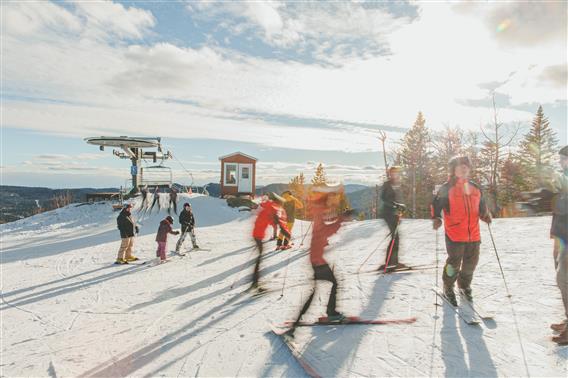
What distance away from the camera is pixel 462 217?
4816 millimetres

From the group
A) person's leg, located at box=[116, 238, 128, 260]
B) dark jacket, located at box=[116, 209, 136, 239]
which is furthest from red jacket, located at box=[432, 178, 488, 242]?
person's leg, located at box=[116, 238, 128, 260]

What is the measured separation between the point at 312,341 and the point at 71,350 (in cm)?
326

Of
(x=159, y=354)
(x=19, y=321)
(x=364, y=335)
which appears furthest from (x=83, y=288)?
(x=364, y=335)

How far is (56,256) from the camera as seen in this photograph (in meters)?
11.7

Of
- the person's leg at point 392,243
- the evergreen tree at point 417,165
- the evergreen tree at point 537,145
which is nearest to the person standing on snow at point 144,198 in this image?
the person's leg at point 392,243

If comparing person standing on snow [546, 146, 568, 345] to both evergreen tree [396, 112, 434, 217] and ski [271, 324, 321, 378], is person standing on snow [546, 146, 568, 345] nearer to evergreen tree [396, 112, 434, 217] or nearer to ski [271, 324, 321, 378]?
ski [271, 324, 321, 378]

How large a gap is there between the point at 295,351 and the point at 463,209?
299cm

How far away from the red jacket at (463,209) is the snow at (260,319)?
4.00 ft

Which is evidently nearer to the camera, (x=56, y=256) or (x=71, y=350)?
(x=71, y=350)

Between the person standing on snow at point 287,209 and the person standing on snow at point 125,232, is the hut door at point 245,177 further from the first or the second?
the person standing on snow at point 125,232

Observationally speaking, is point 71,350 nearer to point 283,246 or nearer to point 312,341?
point 312,341

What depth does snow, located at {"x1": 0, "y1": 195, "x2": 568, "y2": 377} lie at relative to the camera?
3.95 meters

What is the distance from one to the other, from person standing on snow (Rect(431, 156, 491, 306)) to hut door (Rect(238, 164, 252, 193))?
2451 centimetres

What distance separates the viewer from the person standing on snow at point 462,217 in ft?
15.8
